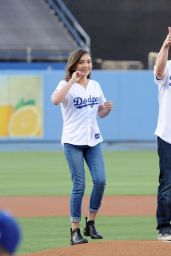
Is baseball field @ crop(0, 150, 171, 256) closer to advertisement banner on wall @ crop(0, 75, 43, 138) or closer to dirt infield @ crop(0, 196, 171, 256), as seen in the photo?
dirt infield @ crop(0, 196, 171, 256)

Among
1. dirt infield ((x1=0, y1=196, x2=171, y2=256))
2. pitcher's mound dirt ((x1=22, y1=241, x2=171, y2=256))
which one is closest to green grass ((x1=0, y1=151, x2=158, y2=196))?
dirt infield ((x1=0, y1=196, x2=171, y2=256))

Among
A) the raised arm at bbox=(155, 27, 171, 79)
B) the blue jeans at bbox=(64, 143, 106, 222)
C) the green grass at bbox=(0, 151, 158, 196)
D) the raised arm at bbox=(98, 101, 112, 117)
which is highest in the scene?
the raised arm at bbox=(155, 27, 171, 79)

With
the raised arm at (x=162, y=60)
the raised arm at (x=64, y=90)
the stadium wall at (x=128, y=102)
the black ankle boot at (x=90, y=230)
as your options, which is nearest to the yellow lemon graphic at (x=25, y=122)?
the stadium wall at (x=128, y=102)

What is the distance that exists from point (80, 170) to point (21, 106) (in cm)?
1638

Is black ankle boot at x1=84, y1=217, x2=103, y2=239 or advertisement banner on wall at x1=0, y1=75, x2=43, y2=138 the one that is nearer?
black ankle boot at x1=84, y1=217, x2=103, y2=239

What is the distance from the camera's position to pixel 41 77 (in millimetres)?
23000

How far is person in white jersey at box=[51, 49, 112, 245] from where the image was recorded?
22.0 feet

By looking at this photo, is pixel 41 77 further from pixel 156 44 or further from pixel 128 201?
pixel 128 201

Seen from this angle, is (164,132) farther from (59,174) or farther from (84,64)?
(59,174)

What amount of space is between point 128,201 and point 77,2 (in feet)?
70.4

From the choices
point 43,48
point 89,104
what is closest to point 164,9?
point 43,48

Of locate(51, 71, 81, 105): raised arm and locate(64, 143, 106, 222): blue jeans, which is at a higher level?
locate(51, 71, 81, 105): raised arm

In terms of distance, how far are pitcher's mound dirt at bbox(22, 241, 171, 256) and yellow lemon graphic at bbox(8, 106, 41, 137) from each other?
1699cm

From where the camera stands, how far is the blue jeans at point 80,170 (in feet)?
21.9
